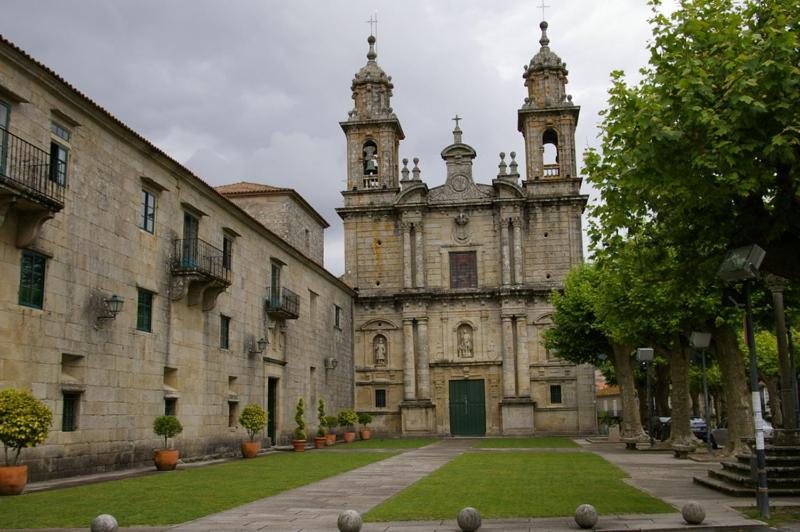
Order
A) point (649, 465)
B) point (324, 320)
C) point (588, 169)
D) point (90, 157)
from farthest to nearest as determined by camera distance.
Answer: point (324, 320), point (649, 465), point (90, 157), point (588, 169)

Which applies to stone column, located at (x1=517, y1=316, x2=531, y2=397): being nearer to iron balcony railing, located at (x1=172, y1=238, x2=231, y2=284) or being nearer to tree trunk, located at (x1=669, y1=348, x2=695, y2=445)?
tree trunk, located at (x1=669, y1=348, x2=695, y2=445)

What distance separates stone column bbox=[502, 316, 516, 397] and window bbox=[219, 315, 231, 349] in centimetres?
1933

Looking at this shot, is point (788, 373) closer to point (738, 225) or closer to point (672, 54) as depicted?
point (738, 225)

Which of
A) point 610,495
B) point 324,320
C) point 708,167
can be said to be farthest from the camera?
point 324,320

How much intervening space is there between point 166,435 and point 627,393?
1931 centimetres

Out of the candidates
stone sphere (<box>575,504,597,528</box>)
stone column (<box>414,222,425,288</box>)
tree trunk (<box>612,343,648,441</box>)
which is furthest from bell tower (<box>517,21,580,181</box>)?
stone sphere (<box>575,504,597,528</box>)

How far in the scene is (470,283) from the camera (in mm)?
44062

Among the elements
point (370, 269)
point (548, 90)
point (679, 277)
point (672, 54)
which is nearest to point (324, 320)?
point (370, 269)

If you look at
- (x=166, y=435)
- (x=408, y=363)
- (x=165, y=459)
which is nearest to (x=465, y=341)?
(x=408, y=363)

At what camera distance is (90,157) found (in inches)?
742

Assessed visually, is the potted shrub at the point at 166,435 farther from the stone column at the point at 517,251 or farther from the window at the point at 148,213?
the stone column at the point at 517,251

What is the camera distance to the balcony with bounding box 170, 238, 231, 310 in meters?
22.8

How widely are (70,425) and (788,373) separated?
1488 centimetres

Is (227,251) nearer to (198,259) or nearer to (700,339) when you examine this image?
(198,259)
